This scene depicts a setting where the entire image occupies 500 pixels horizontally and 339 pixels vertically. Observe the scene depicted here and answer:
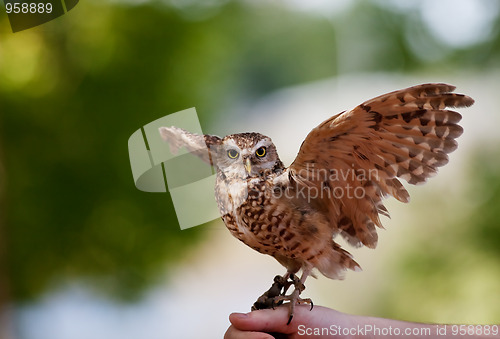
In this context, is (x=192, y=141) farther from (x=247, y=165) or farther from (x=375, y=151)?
(x=375, y=151)

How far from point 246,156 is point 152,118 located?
1491 millimetres

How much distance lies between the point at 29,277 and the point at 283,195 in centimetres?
191

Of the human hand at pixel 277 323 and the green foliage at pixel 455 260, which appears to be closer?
the human hand at pixel 277 323

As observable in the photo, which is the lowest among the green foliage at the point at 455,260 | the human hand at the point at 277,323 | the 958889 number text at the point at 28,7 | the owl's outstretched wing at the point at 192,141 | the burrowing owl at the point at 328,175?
the green foliage at the point at 455,260

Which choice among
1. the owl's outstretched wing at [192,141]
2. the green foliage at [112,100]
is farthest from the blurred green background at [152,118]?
the owl's outstretched wing at [192,141]

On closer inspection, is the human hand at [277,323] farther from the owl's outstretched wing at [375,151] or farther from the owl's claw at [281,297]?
the owl's outstretched wing at [375,151]

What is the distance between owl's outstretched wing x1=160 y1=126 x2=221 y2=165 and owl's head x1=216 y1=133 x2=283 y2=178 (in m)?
0.02

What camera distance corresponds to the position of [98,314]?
2244 millimetres

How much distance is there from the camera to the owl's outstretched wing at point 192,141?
2.54 ft

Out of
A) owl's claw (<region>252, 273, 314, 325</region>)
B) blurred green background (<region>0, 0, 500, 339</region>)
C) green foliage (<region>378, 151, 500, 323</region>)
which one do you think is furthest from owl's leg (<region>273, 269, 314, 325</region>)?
green foliage (<region>378, 151, 500, 323</region>)

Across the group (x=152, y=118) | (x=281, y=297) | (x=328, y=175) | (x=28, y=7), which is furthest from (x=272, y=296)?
(x=28, y=7)

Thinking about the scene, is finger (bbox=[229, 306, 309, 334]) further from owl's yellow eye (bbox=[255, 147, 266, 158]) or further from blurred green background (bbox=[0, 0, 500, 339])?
blurred green background (bbox=[0, 0, 500, 339])

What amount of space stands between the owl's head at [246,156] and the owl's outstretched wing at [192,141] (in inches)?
1.0

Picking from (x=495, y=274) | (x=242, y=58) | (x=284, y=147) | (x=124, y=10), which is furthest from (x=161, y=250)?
(x=495, y=274)
